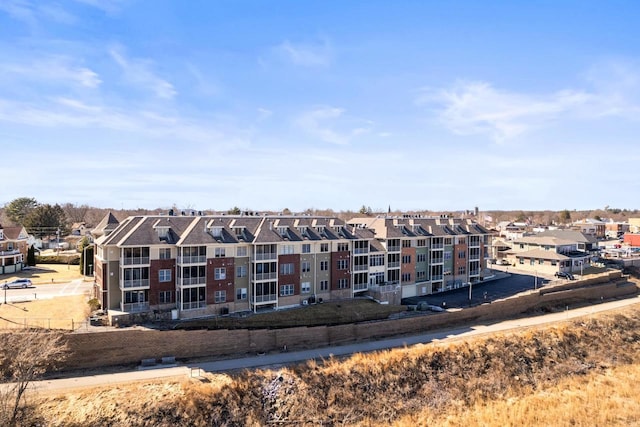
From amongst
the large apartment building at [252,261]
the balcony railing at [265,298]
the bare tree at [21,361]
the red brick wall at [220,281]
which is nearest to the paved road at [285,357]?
the bare tree at [21,361]

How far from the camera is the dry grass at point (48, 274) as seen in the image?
4753 cm

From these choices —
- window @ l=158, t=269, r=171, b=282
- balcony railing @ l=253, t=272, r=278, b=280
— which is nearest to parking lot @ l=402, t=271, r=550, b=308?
balcony railing @ l=253, t=272, r=278, b=280

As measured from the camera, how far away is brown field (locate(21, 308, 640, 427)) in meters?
26.8

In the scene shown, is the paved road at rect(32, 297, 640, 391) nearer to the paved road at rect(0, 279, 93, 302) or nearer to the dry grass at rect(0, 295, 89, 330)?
the dry grass at rect(0, 295, 89, 330)

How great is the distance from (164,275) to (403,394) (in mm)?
21800

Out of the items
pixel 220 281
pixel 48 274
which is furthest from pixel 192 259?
pixel 48 274

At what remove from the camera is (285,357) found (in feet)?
112

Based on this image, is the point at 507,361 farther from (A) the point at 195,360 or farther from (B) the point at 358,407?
(A) the point at 195,360

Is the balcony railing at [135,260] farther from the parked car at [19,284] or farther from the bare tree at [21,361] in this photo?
the parked car at [19,284]

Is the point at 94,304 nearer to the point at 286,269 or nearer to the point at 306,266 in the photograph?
the point at 286,269

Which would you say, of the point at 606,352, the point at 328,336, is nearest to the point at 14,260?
the point at 328,336

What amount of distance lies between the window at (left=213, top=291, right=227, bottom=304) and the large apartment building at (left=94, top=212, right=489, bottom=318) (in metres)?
0.09

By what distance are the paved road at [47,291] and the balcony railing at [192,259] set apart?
479 inches

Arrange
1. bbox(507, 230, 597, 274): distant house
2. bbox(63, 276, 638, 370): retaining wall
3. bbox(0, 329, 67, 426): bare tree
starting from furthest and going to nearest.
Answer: bbox(507, 230, 597, 274): distant house, bbox(63, 276, 638, 370): retaining wall, bbox(0, 329, 67, 426): bare tree
